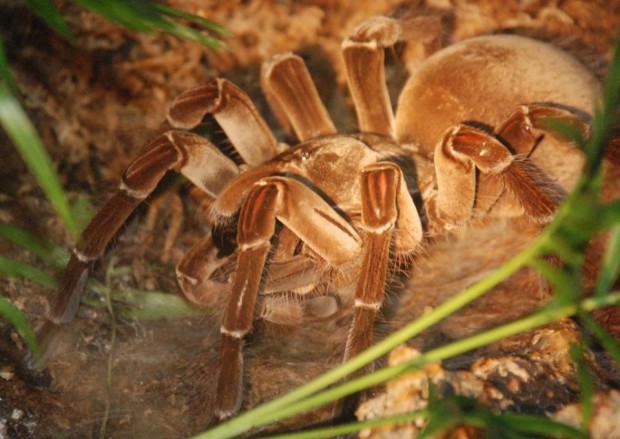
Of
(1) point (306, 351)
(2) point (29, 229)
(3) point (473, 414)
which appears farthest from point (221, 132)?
(3) point (473, 414)

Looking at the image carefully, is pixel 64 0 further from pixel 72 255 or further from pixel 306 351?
pixel 306 351

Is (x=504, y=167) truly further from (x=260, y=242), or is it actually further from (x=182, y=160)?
(x=182, y=160)

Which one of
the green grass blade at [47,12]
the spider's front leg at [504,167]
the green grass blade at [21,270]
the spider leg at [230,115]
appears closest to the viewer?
the green grass blade at [47,12]

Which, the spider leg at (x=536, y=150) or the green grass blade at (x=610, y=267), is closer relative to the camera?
the green grass blade at (x=610, y=267)

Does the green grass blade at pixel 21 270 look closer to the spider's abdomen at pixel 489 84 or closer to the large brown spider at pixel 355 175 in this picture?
the large brown spider at pixel 355 175

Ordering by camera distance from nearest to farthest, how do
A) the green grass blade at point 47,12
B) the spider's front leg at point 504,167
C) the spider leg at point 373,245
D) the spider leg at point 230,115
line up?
1. the green grass blade at point 47,12
2. the spider leg at point 373,245
3. the spider's front leg at point 504,167
4. the spider leg at point 230,115

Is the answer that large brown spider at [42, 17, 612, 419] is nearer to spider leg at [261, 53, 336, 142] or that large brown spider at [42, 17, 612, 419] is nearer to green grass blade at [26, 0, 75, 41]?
spider leg at [261, 53, 336, 142]

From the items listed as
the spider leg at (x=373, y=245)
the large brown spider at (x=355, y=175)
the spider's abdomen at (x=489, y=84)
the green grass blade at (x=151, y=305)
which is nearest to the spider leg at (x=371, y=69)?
the large brown spider at (x=355, y=175)
